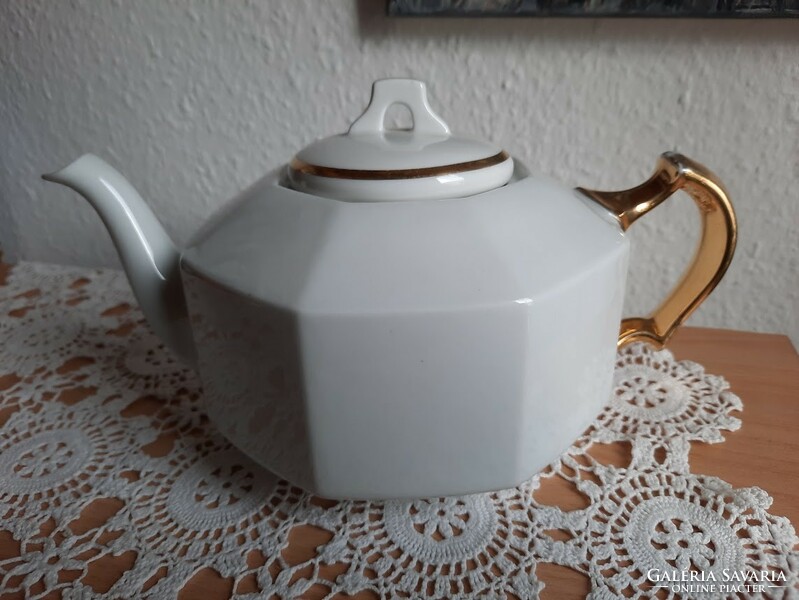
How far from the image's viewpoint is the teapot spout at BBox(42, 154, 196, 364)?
38 cm

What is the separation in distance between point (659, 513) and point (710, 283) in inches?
6.3

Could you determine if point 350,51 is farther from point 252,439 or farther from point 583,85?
point 252,439

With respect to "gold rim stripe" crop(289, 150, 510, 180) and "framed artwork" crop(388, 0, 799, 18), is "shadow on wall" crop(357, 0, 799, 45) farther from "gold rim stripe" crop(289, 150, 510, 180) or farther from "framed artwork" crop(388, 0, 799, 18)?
"gold rim stripe" crop(289, 150, 510, 180)

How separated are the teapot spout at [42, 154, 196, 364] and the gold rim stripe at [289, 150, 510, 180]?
115 mm

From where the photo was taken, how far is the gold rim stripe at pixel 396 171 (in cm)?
32

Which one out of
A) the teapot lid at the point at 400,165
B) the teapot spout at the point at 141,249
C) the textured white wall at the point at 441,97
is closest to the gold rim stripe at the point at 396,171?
the teapot lid at the point at 400,165

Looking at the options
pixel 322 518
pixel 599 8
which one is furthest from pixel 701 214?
pixel 322 518

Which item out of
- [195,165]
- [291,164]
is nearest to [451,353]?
[291,164]

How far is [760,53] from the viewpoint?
0.49 metres

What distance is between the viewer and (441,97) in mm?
554

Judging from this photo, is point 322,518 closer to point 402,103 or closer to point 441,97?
point 402,103

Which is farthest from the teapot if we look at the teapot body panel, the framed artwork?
the framed artwork

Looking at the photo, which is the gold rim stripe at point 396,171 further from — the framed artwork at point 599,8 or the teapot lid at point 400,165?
the framed artwork at point 599,8

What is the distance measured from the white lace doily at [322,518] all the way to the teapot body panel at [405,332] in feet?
0.14
